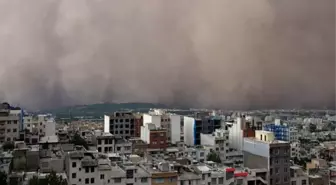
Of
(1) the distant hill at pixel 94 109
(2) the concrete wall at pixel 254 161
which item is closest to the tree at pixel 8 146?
(2) the concrete wall at pixel 254 161

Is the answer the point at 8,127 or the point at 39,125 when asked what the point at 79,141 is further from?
the point at 39,125

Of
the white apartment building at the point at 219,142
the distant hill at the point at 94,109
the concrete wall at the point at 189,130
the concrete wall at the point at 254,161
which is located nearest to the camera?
the concrete wall at the point at 254,161

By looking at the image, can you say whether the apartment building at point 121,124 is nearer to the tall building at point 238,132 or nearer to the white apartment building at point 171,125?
the white apartment building at point 171,125

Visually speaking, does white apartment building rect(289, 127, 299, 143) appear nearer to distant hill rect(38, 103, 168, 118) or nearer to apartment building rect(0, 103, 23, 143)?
distant hill rect(38, 103, 168, 118)

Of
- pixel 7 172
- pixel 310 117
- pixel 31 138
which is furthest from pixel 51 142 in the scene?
pixel 310 117

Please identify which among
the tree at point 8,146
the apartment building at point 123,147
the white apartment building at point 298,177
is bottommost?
the white apartment building at point 298,177

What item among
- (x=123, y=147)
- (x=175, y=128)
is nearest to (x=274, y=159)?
(x=123, y=147)

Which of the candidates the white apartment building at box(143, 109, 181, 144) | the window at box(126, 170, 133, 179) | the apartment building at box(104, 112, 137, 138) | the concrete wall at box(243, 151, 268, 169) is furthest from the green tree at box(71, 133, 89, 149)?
the concrete wall at box(243, 151, 268, 169)
